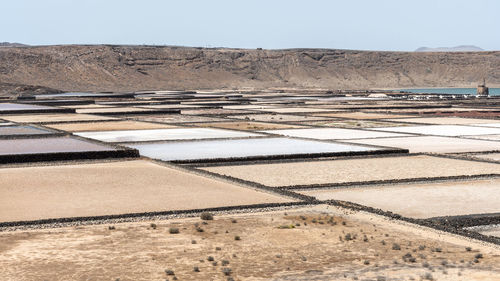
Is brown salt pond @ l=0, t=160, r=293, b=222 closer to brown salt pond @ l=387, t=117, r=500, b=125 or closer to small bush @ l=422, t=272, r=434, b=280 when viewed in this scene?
small bush @ l=422, t=272, r=434, b=280

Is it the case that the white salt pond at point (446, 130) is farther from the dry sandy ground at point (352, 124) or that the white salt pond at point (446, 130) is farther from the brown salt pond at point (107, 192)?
the brown salt pond at point (107, 192)

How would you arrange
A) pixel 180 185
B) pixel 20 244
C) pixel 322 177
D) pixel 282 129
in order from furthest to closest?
pixel 282 129 → pixel 322 177 → pixel 180 185 → pixel 20 244

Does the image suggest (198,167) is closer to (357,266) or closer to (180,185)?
(180,185)

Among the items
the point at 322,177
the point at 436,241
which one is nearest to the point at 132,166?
the point at 322,177

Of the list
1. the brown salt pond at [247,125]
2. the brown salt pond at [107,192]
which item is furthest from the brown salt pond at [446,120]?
the brown salt pond at [107,192]

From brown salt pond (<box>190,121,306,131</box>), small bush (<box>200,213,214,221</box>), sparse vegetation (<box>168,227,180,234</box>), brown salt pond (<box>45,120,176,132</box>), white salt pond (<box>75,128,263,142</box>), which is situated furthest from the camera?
brown salt pond (<box>190,121,306,131</box>)

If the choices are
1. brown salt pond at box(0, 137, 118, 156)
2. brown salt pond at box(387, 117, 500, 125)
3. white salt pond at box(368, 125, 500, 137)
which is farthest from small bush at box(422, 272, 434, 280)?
brown salt pond at box(387, 117, 500, 125)
